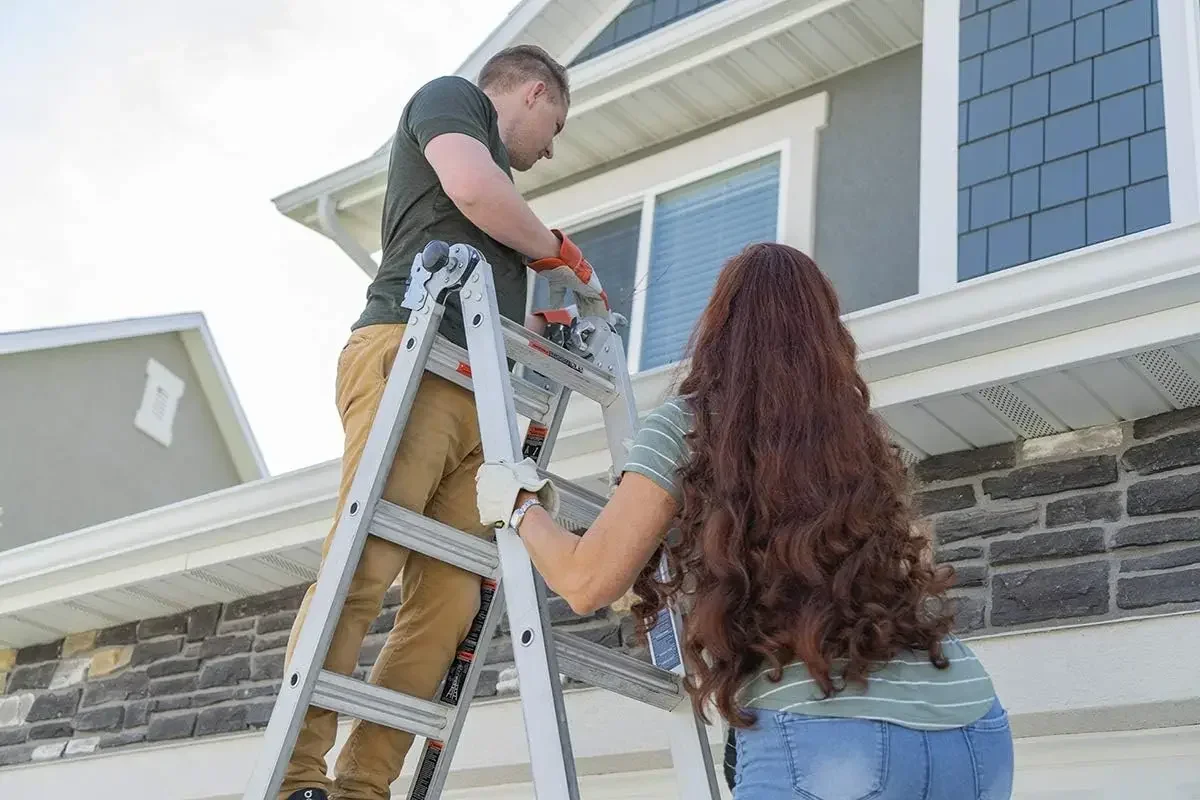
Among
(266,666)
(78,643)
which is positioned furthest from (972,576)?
(78,643)

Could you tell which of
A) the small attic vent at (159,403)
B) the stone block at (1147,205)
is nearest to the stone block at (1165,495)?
the stone block at (1147,205)

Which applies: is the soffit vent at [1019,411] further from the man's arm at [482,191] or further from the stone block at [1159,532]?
the man's arm at [482,191]

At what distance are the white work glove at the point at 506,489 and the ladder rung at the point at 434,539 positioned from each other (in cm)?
36

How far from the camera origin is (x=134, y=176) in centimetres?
1254

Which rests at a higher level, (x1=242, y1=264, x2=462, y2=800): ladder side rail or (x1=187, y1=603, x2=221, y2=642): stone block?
(x1=187, y1=603, x2=221, y2=642): stone block

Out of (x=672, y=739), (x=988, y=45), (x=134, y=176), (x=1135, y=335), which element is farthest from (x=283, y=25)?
(x=672, y=739)

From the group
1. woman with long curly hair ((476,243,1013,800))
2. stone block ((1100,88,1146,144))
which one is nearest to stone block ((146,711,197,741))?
woman with long curly hair ((476,243,1013,800))

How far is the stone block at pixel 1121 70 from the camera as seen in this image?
4789 millimetres

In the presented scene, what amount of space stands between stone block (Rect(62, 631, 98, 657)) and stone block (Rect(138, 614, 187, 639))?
32 cm

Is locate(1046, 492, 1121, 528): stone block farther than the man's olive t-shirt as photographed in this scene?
Yes

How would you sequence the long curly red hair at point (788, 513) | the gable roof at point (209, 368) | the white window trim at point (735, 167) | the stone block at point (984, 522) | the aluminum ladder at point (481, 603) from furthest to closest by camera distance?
1. the gable roof at point (209, 368)
2. the white window trim at point (735, 167)
3. the stone block at point (984, 522)
4. the aluminum ladder at point (481, 603)
5. the long curly red hair at point (788, 513)

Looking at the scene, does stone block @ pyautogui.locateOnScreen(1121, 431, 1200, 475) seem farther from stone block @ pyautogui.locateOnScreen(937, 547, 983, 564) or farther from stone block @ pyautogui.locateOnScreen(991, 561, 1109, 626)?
stone block @ pyautogui.locateOnScreen(937, 547, 983, 564)

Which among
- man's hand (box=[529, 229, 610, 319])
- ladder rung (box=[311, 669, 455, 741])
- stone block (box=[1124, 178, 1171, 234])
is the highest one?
stone block (box=[1124, 178, 1171, 234])

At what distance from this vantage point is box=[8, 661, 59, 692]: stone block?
254 inches
